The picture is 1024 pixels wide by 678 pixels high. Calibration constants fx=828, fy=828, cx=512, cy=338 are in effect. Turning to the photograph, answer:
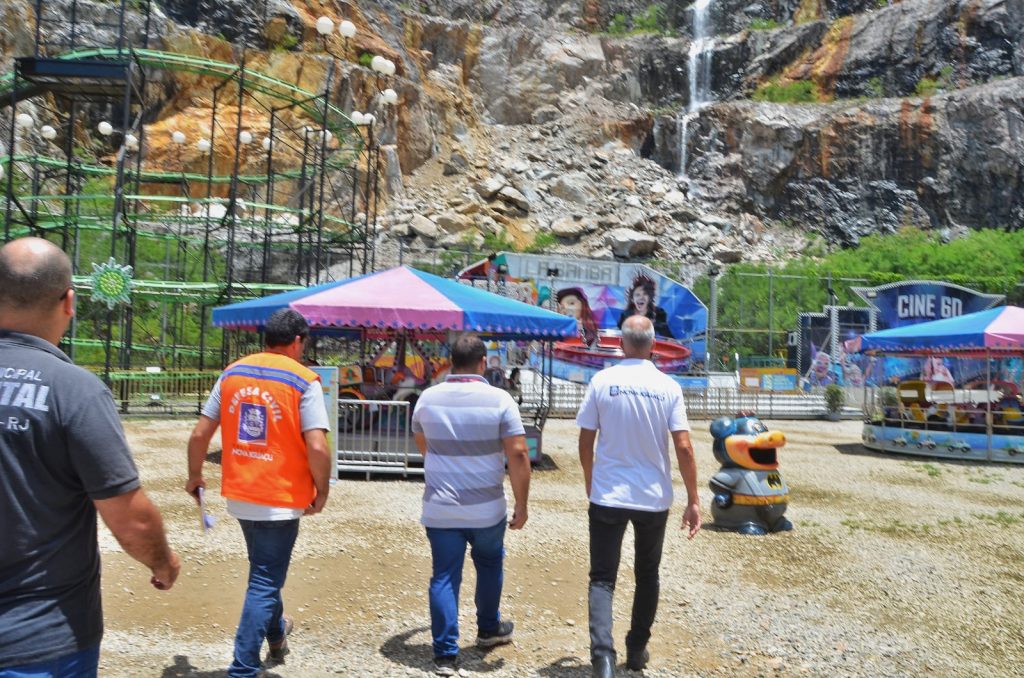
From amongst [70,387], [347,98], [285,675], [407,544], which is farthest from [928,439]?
[347,98]

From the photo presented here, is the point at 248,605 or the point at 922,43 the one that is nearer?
the point at 248,605

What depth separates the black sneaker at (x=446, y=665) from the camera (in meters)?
4.42

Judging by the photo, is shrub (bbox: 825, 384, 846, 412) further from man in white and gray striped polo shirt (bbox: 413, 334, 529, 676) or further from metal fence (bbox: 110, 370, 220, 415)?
man in white and gray striped polo shirt (bbox: 413, 334, 529, 676)

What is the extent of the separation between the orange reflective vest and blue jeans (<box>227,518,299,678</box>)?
14cm

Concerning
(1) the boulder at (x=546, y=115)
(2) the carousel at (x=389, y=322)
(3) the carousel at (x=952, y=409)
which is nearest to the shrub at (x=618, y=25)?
(1) the boulder at (x=546, y=115)

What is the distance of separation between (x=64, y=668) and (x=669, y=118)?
56.7 m

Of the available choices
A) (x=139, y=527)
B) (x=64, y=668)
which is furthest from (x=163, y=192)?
(x=64, y=668)

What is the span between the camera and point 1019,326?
15367mm

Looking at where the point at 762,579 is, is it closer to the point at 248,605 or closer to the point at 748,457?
the point at 748,457

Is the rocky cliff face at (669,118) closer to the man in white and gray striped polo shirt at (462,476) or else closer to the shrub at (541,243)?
the shrub at (541,243)

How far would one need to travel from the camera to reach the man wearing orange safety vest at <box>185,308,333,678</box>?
3951mm

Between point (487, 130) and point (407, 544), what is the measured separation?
49628 millimetres

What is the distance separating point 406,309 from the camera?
450 inches

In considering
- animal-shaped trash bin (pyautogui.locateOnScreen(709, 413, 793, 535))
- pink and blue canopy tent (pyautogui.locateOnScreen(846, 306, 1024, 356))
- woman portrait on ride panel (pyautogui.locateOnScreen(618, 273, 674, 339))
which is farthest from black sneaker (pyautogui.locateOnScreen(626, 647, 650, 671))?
woman portrait on ride panel (pyautogui.locateOnScreen(618, 273, 674, 339))
